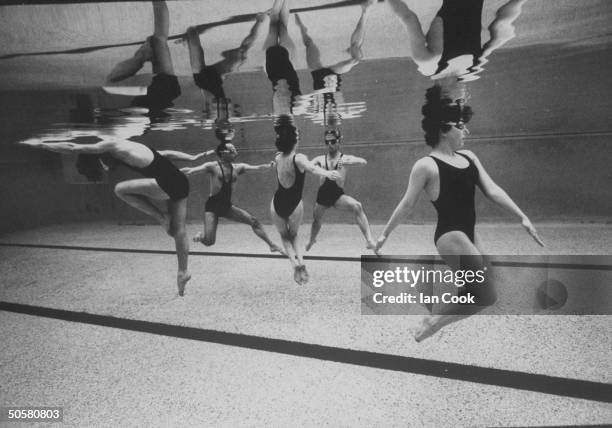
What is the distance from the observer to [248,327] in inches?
102

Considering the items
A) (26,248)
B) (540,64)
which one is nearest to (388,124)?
(540,64)

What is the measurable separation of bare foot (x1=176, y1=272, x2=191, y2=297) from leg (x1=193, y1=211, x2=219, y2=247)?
1.43ft

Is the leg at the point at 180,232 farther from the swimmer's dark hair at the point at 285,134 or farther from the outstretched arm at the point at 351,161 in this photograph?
the outstretched arm at the point at 351,161

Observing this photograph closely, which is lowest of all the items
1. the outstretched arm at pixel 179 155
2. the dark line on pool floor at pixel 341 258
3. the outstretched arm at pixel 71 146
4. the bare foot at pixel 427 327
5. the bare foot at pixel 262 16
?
the bare foot at pixel 427 327

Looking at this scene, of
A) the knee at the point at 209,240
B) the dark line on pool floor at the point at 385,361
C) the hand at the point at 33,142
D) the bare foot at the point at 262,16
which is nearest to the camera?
the dark line on pool floor at the point at 385,361

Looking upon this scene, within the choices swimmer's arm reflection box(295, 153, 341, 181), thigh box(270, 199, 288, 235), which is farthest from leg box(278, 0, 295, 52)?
thigh box(270, 199, 288, 235)

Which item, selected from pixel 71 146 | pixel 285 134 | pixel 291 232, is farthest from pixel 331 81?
pixel 71 146

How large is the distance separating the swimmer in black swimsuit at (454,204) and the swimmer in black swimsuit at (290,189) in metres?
0.88

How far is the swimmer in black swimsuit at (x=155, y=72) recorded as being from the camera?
8.55 feet

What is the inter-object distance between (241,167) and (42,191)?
2.98m

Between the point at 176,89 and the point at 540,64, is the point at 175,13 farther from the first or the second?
the point at 540,64

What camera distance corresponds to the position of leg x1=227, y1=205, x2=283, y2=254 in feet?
10.9

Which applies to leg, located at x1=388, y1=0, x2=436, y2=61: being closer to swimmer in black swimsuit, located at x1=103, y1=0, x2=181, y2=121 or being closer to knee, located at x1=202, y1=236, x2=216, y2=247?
swimmer in black swimsuit, located at x1=103, y1=0, x2=181, y2=121

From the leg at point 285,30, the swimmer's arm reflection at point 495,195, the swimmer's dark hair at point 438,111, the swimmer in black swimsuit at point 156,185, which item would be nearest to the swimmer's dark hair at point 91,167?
the swimmer in black swimsuit at point 156,185
